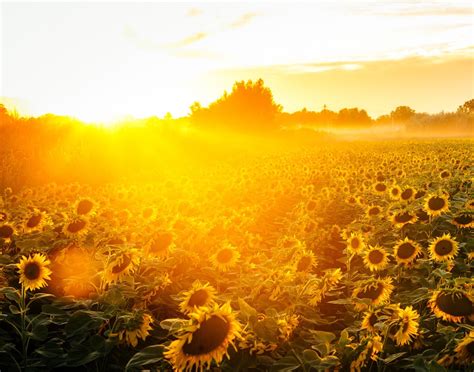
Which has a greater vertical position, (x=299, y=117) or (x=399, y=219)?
(x=299, y=117)

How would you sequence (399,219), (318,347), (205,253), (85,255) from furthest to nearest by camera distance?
(399,219) < (205,253) < (85,255) < (318,347)

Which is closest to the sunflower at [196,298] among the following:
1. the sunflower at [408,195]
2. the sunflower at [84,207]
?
the sunflower at [84,207]

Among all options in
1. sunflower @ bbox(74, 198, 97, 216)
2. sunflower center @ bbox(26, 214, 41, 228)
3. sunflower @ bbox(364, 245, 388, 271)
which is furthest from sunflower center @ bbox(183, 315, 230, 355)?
sunflower center @ bbox(26, 214, 41, 228)

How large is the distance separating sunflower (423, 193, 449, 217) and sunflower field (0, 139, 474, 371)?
0.03 meters

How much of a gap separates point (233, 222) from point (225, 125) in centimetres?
5335

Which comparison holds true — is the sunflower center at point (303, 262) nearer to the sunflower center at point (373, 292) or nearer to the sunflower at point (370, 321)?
the sunflower center at point (373, 292)

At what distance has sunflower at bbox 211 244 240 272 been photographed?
14.1ft

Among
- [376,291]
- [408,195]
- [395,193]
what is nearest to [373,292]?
[376,291]

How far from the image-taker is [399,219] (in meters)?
5.48

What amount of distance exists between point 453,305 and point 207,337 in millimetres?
1705

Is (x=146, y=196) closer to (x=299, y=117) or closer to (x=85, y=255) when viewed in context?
(x=85, y=255)

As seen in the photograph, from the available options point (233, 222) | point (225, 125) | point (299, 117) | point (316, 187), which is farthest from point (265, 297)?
point (299, 117)

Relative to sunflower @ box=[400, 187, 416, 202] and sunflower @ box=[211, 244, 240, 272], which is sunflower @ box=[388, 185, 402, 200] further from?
sunflower @ box=[211, 244, 240, 272]

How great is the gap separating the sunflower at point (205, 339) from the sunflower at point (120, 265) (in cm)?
122
